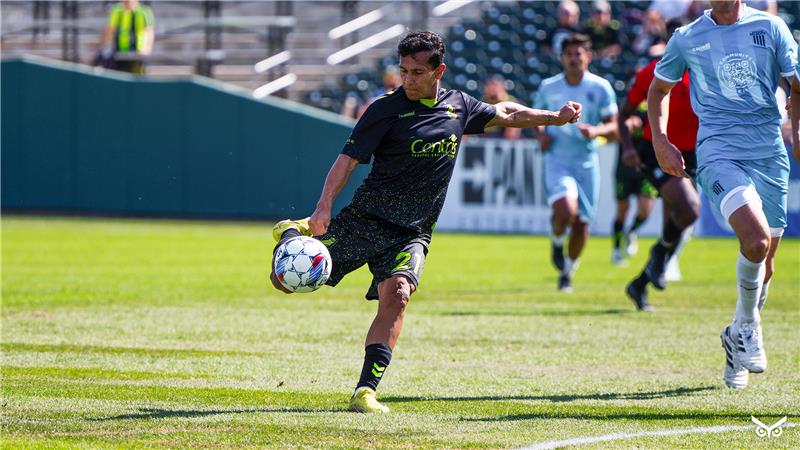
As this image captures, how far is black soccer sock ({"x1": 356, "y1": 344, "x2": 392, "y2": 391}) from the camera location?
274 inches

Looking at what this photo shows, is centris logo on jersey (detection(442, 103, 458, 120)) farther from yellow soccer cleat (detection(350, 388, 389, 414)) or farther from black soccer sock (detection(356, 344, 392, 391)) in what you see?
yellow soccer cleat (detection(350, 388, 389, 414))

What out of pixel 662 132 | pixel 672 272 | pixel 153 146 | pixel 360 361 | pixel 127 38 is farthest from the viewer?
pixel 153 146

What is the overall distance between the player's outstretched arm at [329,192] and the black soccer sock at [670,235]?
578cm

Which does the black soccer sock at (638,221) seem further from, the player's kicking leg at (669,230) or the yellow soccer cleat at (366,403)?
the yellow soccer cleat at (366,403)

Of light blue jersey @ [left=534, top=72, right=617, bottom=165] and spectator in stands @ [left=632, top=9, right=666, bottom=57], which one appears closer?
light blue jersey @ [left=534, top=72, right=617, bottom=165]

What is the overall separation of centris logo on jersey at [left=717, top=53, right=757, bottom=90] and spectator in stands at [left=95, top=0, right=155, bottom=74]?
20.3 meters

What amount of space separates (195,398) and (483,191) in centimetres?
1884

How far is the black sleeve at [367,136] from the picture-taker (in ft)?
23.6

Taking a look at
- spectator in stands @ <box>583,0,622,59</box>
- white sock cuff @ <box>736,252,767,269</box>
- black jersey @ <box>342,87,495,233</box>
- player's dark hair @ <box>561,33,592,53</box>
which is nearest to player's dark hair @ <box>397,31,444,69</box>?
black jersey @ <box>342,87,495,233</box>

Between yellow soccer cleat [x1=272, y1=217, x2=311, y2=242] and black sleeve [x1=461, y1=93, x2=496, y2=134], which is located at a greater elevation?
black sleeve [x1=461, y1=93, x2=496, y2=134]

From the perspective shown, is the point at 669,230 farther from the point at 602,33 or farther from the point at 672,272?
the point at 602,33

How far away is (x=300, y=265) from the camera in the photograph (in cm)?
703

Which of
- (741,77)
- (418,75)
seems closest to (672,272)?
(741,77)

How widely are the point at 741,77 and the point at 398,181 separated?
2085 millimetres
